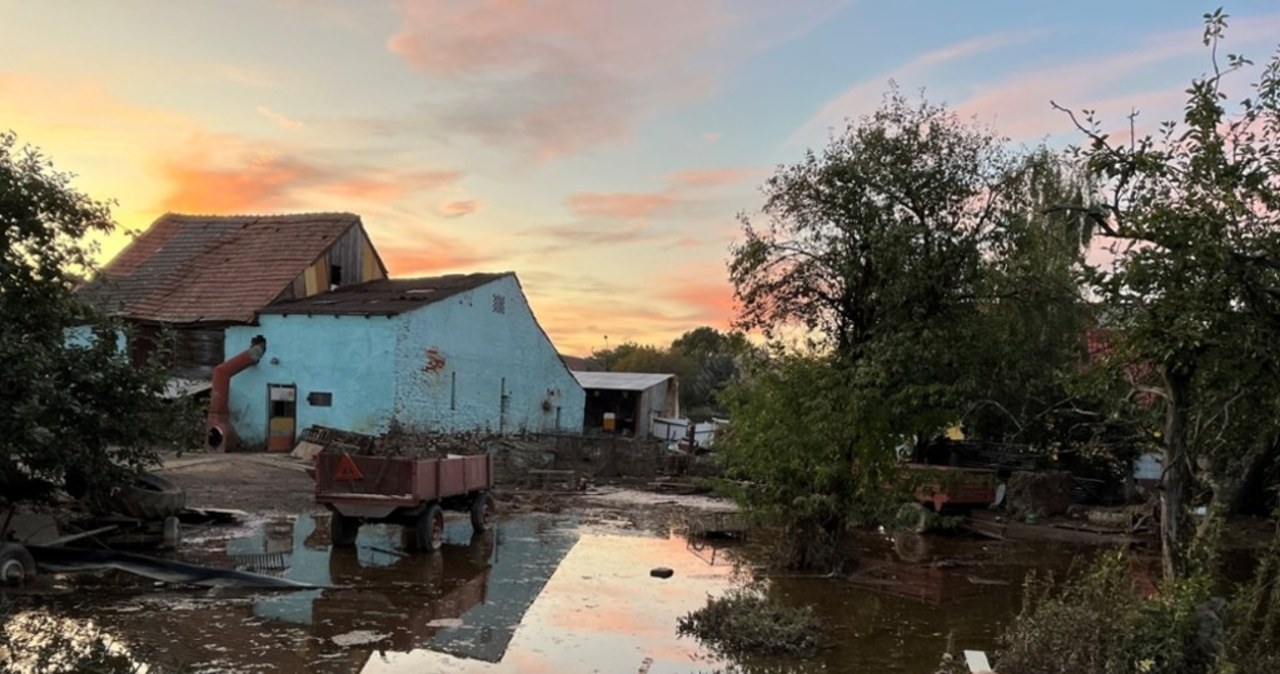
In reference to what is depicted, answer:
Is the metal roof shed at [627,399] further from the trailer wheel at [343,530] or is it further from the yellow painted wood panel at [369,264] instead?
the trailer wheel at [343,530]

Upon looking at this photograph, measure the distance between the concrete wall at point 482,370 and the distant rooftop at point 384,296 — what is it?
15.3 inches

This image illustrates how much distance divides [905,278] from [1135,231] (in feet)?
37.7

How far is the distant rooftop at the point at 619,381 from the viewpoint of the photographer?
44.5 m

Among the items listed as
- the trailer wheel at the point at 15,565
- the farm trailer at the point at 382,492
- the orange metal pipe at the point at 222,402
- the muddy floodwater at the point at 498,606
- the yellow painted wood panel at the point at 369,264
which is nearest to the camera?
the muddy floodwater at the point at 498,606

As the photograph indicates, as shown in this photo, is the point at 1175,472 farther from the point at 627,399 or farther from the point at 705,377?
the point at 705,377

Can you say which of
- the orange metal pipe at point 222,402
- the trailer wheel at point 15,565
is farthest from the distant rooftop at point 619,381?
the trailer wheel at point 15,565

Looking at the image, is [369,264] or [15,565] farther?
[369,264]

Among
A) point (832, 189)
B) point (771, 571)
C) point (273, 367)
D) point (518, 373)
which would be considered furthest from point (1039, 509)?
point (273, 367)

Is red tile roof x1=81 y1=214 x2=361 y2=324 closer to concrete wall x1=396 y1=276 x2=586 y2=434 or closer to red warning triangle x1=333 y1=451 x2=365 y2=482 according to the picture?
concrete wall x1=396 y1=276 x2=586 y2=434

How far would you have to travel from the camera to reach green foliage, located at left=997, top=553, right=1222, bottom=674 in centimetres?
634

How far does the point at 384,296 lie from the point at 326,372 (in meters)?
3.73

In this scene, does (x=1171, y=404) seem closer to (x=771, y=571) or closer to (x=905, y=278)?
(x=771, y=571)

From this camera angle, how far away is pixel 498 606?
33.7 feet

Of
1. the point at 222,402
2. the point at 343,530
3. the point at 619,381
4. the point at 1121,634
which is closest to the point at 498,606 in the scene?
the point at 343,530
